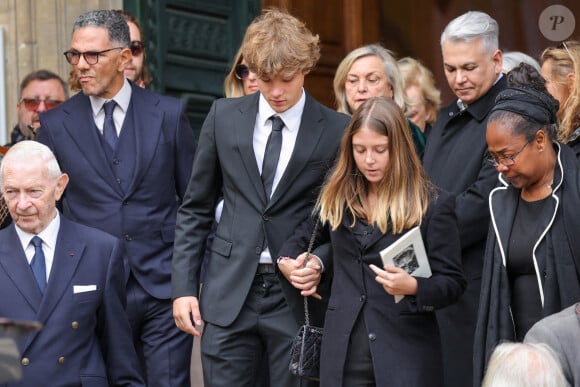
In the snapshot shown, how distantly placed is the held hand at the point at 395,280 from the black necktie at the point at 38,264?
1403mm

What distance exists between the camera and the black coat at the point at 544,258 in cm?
564

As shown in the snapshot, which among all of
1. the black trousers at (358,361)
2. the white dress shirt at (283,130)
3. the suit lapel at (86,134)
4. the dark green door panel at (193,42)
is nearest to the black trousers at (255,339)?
the black trousers at (358,361)

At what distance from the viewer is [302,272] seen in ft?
19.4

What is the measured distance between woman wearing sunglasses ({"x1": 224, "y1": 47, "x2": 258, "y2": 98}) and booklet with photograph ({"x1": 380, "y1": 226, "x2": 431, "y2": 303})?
6.55 feet

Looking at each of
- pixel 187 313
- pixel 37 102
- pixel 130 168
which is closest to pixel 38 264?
pixel 187 313

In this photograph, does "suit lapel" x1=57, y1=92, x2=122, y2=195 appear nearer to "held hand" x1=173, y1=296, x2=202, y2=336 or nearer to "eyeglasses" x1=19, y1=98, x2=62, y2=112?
"held hand" x1=173, y1=296, x2=202, y2=336

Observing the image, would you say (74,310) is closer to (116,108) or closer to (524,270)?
(116,108)

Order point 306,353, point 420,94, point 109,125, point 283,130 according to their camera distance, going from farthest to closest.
A: point 420,94 → point 109,125 → point 283,130 → point 306,353

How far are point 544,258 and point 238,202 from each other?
136 cm

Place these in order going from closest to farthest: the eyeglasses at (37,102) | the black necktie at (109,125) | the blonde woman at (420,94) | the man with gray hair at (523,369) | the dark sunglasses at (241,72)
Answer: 1. the man with gray hair at (523,369)
2. the black necktie at (109,125)
3. the dark sunglasses at (241,72)
4. the eyeglasses at (37,102)
5. the blonde woman at (420,94)

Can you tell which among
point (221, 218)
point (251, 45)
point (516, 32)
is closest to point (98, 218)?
point (221, 218)

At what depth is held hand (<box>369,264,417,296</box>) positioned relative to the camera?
221 inches

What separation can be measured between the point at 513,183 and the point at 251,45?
1275 mm

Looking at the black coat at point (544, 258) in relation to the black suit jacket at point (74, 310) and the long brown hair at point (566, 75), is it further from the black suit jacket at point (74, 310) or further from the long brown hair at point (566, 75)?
the black suit jacket at point (74, 310)
